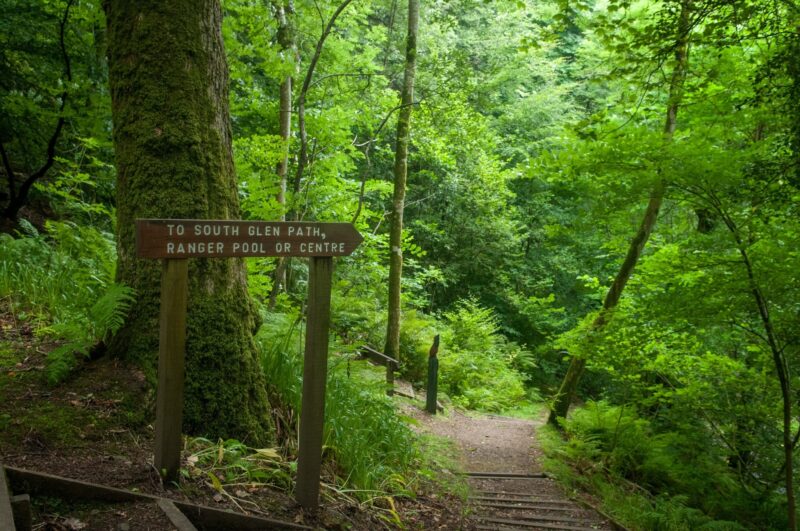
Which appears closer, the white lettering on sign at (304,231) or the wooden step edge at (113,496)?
the wooden step edge at (113,496)

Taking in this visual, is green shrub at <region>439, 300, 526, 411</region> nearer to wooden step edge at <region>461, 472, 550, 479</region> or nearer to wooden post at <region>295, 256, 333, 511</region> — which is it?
wooden step edge at <region>461, 472, 550, 479</region>

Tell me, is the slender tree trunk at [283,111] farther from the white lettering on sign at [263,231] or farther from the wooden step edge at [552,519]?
the white lettering on sign at [263,231]

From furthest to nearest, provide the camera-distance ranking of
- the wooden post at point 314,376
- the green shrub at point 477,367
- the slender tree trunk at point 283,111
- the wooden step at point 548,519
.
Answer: the green shrub at point 477,367, the slender tree trunk at point 283,111, the wooden step at point 548,519, the wooden post at point 314,376

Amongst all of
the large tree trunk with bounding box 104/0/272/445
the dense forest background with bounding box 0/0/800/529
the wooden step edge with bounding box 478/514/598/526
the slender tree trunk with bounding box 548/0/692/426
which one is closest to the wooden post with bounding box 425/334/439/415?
the dense forest background with bounding box 0/0/800/529

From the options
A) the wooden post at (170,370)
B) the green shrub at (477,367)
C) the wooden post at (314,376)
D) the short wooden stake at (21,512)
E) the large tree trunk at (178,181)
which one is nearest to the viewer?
the short wooden stake at (21,512)

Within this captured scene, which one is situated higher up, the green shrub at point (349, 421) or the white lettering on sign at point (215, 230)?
the white lettering on sign at point (215, 230)

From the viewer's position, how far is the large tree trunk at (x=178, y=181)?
3.62 metres

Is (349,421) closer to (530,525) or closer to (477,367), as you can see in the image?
(530,525)

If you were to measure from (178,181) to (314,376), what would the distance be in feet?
5.38

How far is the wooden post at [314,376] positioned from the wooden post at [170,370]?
0.75 meters

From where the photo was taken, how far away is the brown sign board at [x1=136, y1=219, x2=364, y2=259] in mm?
2730

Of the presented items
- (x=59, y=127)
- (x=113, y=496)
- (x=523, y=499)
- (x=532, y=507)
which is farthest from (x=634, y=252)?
(x=59, y=127)

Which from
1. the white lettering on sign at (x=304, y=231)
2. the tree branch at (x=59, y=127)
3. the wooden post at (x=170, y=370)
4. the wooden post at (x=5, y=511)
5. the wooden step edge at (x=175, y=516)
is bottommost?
the wooden step edge at (x=175, y=516)

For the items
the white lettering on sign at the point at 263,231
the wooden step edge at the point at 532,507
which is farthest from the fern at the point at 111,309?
the wooden step edge at the point at 532,507
